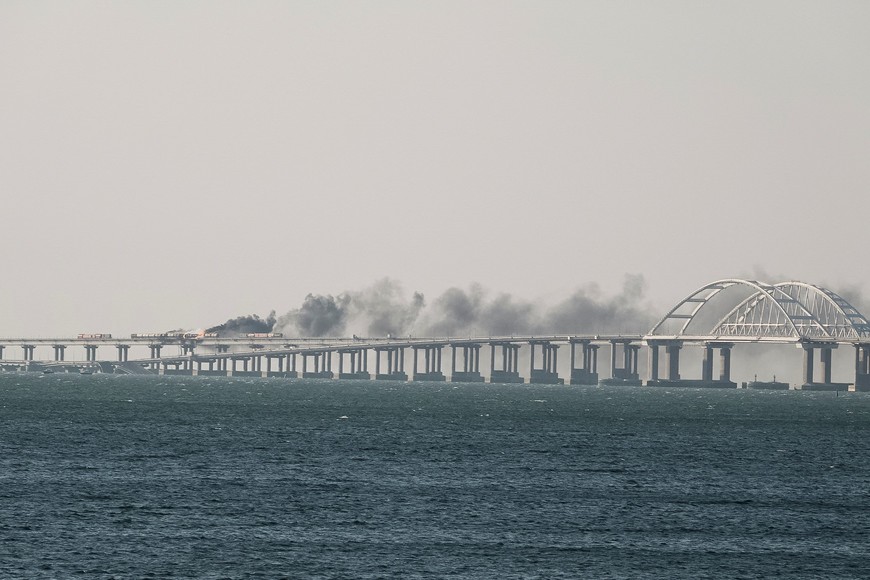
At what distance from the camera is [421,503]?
232 feet

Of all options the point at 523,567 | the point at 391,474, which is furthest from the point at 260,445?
the point at 523,567

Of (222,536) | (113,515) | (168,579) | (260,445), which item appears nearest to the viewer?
(168,579)

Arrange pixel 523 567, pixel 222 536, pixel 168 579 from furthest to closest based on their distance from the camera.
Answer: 1. pixel 222 536
2. pixel 523 567
3. pixel 168 579

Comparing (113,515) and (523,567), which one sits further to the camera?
(113,515)

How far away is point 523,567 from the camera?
54375 mm

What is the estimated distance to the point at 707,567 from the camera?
55.4m

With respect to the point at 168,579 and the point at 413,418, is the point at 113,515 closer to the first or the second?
the point at 168,579

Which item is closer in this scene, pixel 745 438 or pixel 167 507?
pixel 167 507

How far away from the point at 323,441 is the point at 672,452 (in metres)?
24.3

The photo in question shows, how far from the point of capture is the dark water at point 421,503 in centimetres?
5503

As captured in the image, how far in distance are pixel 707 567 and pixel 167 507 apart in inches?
959

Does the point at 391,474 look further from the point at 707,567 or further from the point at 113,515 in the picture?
the point at 707,567

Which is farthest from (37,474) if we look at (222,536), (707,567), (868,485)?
(868,485)

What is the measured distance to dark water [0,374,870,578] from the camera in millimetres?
55031
